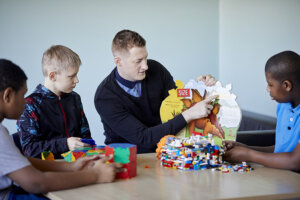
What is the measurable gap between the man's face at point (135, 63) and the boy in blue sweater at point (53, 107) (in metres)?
0.33

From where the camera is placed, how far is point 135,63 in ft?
9.68

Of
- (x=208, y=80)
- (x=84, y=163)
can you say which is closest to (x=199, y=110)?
(x=208, y=80)

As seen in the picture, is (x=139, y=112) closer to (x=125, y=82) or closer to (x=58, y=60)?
(x=125, y=82)

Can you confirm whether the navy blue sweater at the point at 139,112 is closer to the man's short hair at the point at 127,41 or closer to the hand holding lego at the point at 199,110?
the hand holding lego at the point at 199,110

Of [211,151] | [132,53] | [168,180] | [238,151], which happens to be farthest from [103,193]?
[132,53]

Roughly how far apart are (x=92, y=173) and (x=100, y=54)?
3535mm

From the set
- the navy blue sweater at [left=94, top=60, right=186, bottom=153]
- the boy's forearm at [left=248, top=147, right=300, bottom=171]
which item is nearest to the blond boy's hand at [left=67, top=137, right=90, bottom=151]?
A: the navy blue sweater at [left=94, top=60, right=186, bottom=153]

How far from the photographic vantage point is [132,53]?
2971 millimetres

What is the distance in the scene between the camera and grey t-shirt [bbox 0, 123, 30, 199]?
180cm

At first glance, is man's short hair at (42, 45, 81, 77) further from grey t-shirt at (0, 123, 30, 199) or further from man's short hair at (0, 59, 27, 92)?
grey t-shirt at (0, 123, 30, 199)

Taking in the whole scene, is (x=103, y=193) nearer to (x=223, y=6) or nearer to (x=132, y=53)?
(x=132, y=53)

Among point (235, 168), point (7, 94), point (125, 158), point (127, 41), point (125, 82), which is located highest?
point (127, 41)

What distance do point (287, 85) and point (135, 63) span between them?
1.07 meters

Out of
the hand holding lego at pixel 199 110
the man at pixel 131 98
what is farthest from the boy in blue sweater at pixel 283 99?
the man at pixel 131 98
